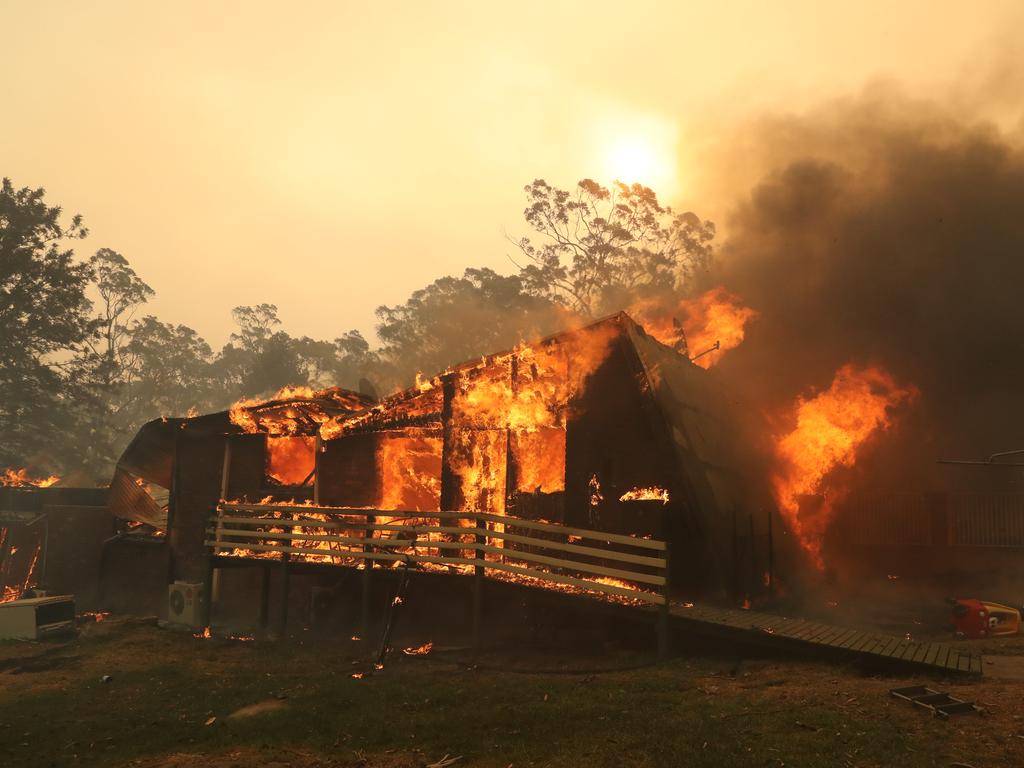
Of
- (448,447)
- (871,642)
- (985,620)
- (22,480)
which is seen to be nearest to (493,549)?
(448,447)

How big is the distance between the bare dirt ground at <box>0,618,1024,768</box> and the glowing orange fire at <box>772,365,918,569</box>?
268 inches

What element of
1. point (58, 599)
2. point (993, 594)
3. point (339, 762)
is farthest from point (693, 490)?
point (58, 599)

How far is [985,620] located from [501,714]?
9.98 meters

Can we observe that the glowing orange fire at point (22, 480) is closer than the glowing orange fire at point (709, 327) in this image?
No

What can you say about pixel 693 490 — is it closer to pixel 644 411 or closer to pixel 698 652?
pixel 644 411

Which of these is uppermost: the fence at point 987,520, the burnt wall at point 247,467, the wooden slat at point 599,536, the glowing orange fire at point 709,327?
the glowing orange fire at point 709,327

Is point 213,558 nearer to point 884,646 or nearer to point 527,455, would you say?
point 527,455

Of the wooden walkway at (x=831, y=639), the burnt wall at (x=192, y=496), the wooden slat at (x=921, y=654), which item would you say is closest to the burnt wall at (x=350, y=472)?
the burnt wall at (x=192, y=496)

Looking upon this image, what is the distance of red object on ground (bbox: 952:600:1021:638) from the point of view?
529 inches

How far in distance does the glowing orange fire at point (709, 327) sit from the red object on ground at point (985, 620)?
1028 centimetres

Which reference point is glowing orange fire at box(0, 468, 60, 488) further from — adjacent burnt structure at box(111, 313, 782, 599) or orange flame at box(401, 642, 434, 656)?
orange flame at box(401, 642, 434, 656)

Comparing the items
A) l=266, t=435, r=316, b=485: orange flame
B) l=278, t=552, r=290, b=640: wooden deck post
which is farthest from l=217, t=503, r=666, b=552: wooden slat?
l=266, t=435, r=316, b=485: orange flame

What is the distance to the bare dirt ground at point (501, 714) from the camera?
7.04 metres

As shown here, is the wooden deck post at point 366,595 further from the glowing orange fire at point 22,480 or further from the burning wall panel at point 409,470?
the glowing orange fire at point 22,480
